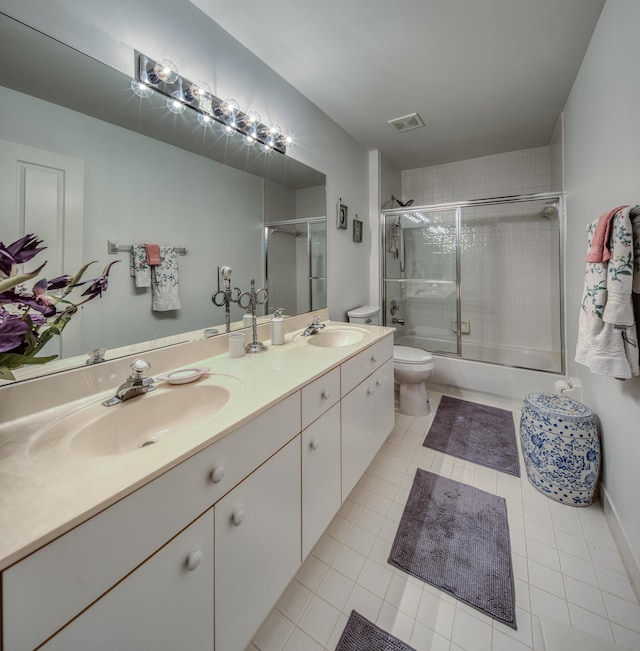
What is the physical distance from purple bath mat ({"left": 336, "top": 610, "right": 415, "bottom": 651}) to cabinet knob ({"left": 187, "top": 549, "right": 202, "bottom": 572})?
0.63 meters

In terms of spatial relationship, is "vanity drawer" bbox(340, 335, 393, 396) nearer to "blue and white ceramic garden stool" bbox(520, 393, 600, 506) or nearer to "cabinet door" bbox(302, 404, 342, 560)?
"cabinet door" bbox(302, 404, 342, 560)

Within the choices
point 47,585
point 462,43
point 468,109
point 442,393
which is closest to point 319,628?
point 47,585

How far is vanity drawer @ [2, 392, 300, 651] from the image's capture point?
0.42 m

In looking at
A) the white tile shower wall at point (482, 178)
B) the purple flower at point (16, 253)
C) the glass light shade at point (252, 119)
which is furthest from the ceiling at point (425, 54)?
the purple flower at point (16, 253)

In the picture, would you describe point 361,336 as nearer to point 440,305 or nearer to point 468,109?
point 440,305

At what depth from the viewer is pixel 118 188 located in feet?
3.39

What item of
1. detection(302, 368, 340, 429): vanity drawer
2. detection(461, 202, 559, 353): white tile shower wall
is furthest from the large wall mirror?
detection(461, 202, 559, 353): white tile shower wall

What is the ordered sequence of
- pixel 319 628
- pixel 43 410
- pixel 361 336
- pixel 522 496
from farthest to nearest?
pixel 361 336, pixel 522 496, pixel 319 628, pixel 43 410

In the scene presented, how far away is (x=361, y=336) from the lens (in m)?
1.77

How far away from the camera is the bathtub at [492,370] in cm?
240

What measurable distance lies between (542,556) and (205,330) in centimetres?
169

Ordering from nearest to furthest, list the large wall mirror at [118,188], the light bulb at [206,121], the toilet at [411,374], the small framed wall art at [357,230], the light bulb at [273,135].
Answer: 1. the large wall mirror at [118,188]
2. the light bulb at [206,121]
3. the light bulb at [273,135]
4. the toilet at [411,374]
5. the small framed wall art at [357,230]

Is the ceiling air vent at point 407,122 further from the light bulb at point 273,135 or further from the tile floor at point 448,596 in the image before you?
the tile floor at point 448,596

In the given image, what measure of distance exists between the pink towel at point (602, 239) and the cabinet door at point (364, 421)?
104 cm
